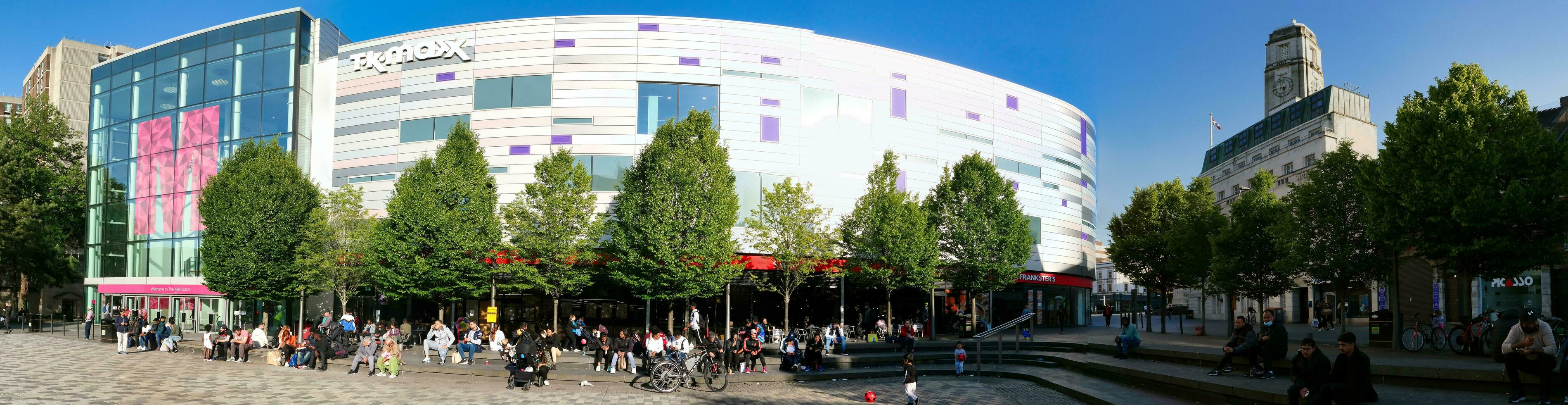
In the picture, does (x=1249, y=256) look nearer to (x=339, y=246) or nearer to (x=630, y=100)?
(x=630, y=100)

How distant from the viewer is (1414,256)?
63.3 feet

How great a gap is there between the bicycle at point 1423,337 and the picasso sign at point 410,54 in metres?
33.1

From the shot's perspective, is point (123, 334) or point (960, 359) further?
point (123, 334)

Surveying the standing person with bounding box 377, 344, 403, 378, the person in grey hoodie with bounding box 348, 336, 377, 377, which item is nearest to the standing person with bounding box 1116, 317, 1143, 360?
the standing person with bounding box 377, 344, 403, 378

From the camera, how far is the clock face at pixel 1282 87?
81.6 meters

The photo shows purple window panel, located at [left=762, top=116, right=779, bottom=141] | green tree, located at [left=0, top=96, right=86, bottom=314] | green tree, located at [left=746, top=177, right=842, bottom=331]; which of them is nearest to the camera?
green tree, located at [left=746, top=177, right=842, bottom=331]

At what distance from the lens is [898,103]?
36.1 metres

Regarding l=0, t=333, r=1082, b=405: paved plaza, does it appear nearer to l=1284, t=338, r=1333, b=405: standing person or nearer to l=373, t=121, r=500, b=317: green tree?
l=1284, t=338, r=1333, b=405: standing person

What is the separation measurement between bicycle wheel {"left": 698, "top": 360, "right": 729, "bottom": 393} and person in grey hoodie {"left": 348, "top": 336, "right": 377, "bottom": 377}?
874 cm

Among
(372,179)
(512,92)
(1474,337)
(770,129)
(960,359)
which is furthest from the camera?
(372,179)

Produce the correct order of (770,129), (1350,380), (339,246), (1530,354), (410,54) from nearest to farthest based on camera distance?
(1350,380) → (1530,354) → (339,246) → (770,129) → (410,54)

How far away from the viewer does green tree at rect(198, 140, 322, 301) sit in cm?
3238

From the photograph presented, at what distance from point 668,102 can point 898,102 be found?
33.6ft

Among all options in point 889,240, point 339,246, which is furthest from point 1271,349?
point 339,246
